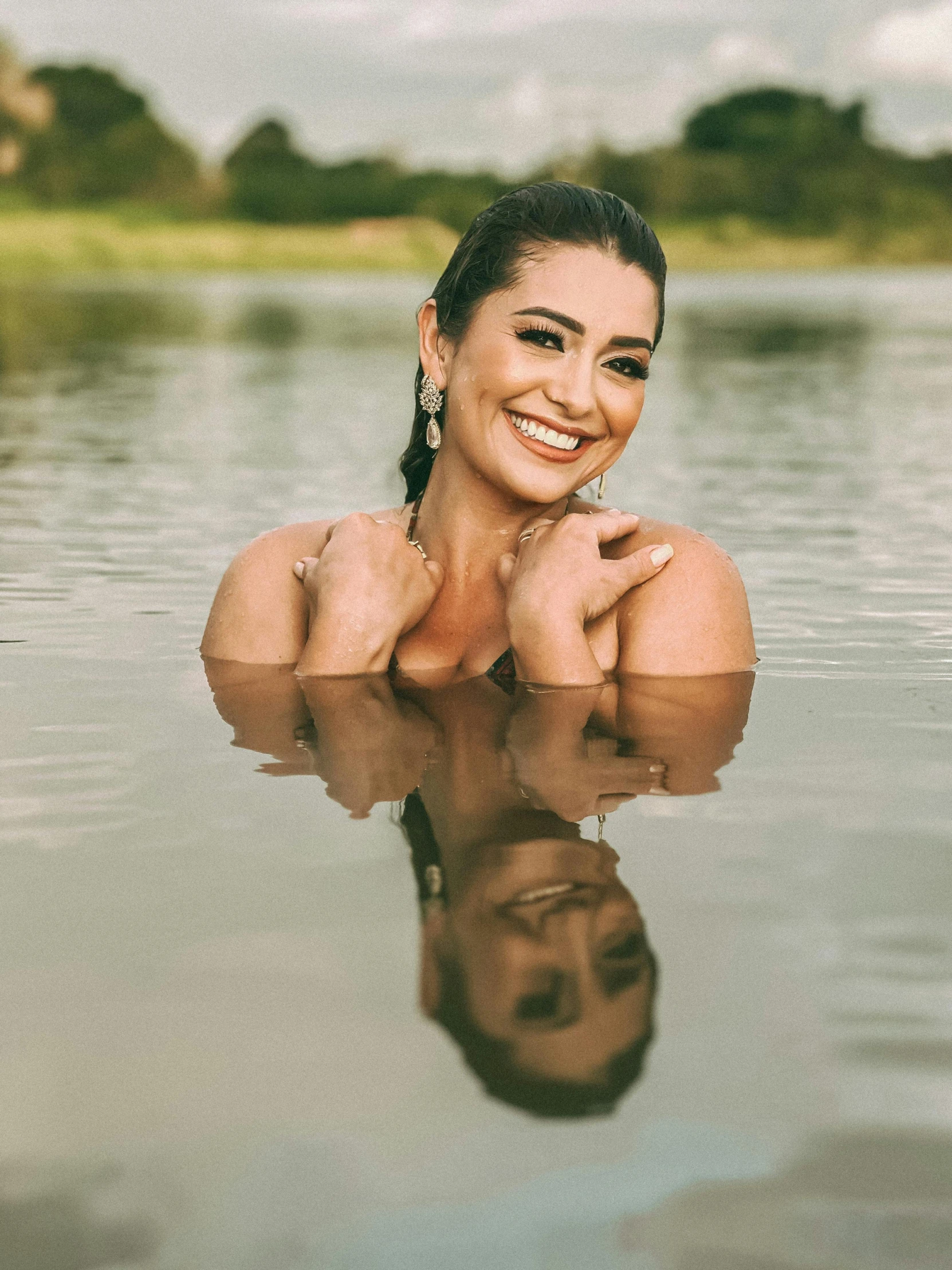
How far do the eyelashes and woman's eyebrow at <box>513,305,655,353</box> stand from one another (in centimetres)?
3

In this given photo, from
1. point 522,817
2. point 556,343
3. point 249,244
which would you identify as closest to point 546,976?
point 522,817

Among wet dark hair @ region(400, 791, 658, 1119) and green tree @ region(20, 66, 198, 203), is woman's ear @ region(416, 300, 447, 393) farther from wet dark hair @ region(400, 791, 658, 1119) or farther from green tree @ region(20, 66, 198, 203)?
green tree @ region(20, 66, 198, 203)

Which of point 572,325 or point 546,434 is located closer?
point 572,325

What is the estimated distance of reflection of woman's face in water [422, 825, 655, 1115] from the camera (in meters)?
1.99

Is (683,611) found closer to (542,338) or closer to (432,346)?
(542,338)

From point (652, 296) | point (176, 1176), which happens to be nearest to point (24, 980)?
point (176, 1176)

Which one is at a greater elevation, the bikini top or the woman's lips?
the woman's lips

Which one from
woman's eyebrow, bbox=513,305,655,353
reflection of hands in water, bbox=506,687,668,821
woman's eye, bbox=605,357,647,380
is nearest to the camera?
reflection of hands in water, bbox=506,687,668,821

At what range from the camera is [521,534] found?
14.6 ft

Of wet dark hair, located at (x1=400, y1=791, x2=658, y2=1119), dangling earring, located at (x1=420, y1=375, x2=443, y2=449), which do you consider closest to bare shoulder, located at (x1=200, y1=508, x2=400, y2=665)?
dangling earring, located at (x1=420, y1=375, x2=443, y2=449)

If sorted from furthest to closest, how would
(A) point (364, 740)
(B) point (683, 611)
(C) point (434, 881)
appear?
(B) point (683, 611), (A) point (364, 740), (C) point (434, 881)

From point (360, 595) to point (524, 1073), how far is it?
2341 mm

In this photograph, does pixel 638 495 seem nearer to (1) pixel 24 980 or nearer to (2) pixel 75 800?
(2) pixel 75 800

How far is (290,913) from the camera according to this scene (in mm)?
2541
